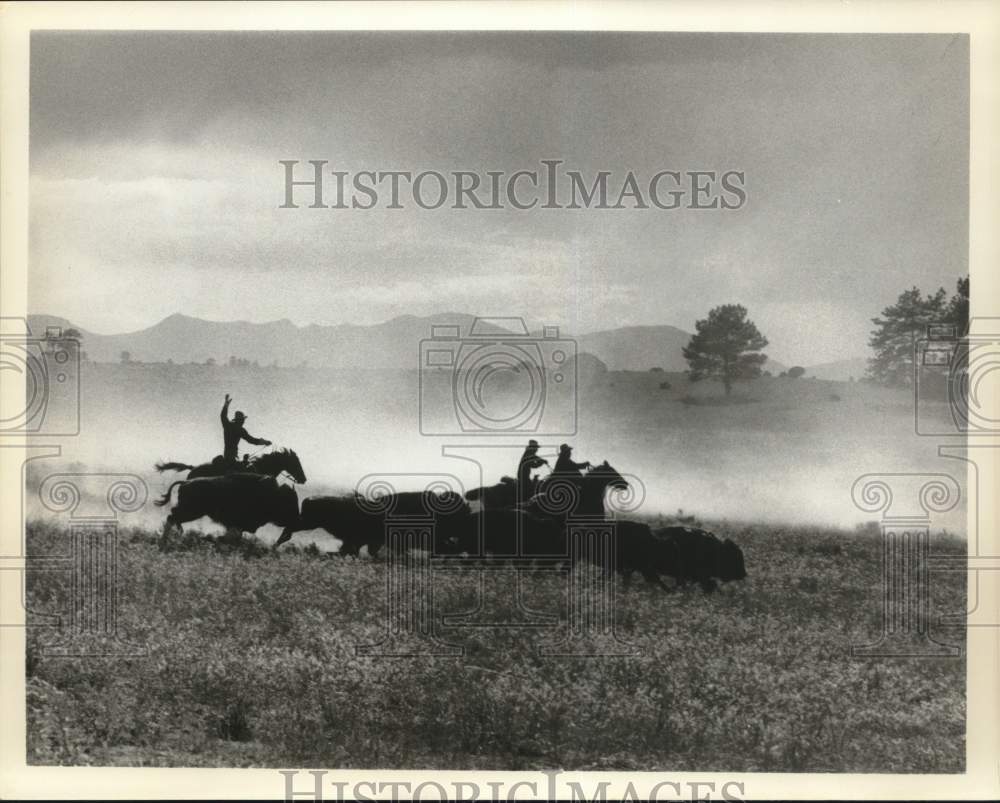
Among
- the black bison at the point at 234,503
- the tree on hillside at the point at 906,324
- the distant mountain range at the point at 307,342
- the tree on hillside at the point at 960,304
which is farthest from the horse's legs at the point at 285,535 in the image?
the tree on hillside at the point at 960,304

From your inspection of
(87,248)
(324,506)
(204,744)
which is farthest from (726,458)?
(87,248)

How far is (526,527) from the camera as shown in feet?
15.8

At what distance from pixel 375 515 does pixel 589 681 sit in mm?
1461

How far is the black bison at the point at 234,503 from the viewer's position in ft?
16.0

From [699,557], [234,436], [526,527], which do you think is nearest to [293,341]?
[234,436]

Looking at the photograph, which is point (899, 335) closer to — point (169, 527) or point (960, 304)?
point (960, 304)

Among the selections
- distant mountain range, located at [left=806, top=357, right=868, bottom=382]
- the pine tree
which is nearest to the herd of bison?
distant mountain range, located at [left=806, top=357, right=868, bottom=382]

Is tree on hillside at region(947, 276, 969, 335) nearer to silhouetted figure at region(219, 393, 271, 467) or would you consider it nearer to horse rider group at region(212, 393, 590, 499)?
horse rider group at region(212, 393, 590, 499)

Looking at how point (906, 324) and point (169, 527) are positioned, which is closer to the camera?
point (906, 324)

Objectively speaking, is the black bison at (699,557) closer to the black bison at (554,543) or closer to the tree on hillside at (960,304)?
the black bison at (554,543)

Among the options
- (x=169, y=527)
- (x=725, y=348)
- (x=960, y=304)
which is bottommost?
(x=169, y=527)

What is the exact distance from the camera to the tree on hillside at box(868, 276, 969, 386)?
477cm

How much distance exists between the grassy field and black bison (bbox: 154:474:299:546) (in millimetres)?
330

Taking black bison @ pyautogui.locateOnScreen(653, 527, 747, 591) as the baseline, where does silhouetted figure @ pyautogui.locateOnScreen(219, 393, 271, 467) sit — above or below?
above
